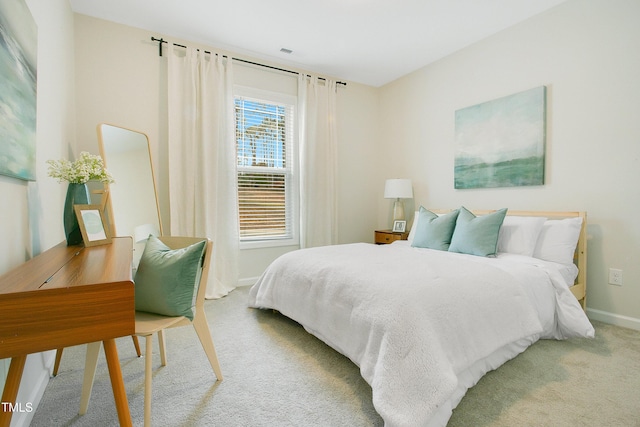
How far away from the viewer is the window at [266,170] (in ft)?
12.2

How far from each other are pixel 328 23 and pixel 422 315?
2849 mm

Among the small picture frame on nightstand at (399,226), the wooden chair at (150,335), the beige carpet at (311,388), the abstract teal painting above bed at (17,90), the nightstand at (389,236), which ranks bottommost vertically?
the beige carpet at (311,388)

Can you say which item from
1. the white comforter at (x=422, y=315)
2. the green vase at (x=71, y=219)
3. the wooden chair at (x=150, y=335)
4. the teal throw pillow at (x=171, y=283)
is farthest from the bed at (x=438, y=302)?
the green vase at (x=71, y=219)

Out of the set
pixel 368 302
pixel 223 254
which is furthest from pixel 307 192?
pixel 368 302

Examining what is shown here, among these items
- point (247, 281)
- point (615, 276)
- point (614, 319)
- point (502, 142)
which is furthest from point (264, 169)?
point (614, 319)

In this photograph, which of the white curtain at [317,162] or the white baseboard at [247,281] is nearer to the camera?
the white baseboard at [247,281]

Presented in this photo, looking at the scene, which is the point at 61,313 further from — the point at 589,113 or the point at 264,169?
the point at 589,113

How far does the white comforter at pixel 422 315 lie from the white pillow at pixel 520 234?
0.69 ft

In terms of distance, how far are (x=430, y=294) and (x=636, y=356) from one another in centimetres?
155

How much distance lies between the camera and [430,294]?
1595mm

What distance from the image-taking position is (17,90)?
1.31 meters

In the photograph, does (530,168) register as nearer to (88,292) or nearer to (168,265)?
(168,265)

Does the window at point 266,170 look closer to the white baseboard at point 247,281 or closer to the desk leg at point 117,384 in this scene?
the white baseboard at point 247,281

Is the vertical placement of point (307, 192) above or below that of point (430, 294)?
above
